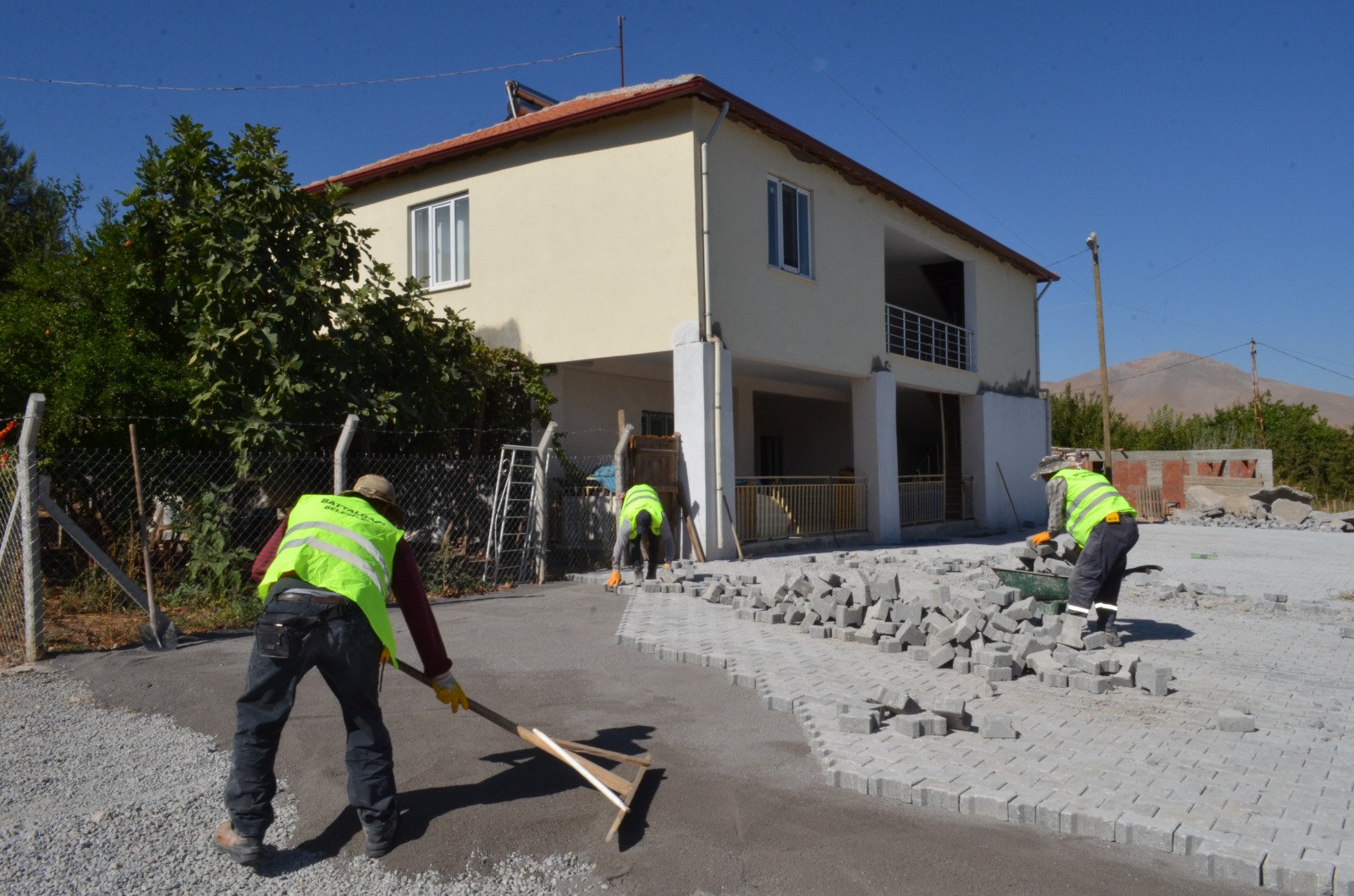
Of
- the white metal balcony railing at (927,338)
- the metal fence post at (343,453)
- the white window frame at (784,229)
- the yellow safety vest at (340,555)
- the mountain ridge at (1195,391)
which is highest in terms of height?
the mountain ridge at (1195,391)

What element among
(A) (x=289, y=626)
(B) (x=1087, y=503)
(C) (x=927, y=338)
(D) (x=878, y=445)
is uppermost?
(C) (x=927, y=338)

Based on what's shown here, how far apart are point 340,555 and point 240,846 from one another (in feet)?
3.80

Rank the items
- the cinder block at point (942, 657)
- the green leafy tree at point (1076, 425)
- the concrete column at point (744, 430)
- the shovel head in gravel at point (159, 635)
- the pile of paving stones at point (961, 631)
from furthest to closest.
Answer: the green leafy tree at point (1076, 425) → the concrete column at point (744, 430) → the shovel head in gravel at point (159, 635) → the cinder block at point (942, 657) → the pile of paving stones at point (961, 631)

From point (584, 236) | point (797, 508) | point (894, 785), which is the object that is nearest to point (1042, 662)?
point (894, 785)

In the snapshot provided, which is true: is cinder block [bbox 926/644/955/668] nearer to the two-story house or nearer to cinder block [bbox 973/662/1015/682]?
cinder block [bbox 973/662/1015/682]

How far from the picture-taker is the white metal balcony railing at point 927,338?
19.4 metres

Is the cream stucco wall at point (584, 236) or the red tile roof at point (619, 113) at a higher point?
the red tile roof at point (619, 113)

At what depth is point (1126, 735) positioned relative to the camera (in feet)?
17.6

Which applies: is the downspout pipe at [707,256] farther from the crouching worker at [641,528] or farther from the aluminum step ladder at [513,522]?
the aluminum step ladder at [513,522]

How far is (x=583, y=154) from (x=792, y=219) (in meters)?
3.59

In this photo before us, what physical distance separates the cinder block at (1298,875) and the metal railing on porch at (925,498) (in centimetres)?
1539

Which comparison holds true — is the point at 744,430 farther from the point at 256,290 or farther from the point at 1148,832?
the point at 1148,832

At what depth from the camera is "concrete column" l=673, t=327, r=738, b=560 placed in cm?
1398

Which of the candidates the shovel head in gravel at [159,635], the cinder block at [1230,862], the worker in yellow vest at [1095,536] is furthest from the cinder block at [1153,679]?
the shovel head in gravel at [159,635]
